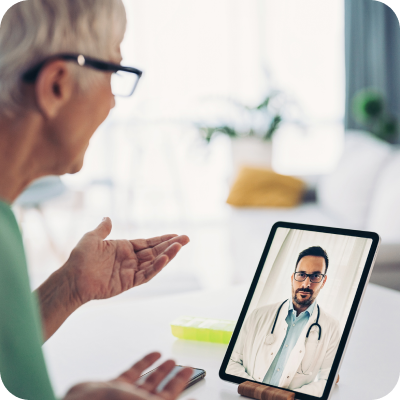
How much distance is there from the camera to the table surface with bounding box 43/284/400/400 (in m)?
0.70

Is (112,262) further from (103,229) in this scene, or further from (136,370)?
(136,370)

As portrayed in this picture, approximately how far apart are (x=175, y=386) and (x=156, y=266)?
303 millimetres

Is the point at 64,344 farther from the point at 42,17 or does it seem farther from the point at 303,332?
the point at 42,17

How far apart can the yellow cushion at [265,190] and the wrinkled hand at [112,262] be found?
2.34 m

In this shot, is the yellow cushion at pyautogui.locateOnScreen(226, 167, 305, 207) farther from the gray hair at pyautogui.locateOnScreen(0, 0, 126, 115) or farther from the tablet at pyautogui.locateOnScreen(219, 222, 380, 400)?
the gray hair at pyautogui.locateOnScreen(0, 0, 126, 115)

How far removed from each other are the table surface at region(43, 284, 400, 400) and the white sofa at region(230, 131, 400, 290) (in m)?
1.04

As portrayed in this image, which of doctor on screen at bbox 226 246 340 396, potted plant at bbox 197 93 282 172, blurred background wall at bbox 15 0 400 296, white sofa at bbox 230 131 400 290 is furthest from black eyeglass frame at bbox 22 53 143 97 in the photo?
blurred background wall at bbox 15 0 400 296

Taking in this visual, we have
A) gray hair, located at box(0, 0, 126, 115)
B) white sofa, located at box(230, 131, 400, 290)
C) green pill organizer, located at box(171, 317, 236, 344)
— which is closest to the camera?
gray hair, located at box(0, 0, 126, 115)

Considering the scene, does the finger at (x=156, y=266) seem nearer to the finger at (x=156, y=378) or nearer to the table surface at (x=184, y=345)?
the table surface at (x=184, y=345)

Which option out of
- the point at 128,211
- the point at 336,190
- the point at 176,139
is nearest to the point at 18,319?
the point at 336,190

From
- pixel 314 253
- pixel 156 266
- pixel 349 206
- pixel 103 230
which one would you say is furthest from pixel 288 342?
pixel 349 206

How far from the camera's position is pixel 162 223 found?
4504mm

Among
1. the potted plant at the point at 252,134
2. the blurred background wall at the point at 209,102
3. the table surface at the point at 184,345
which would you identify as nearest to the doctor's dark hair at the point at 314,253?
the table surface at the point at 184,345

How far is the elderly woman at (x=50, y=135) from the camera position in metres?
0.54
